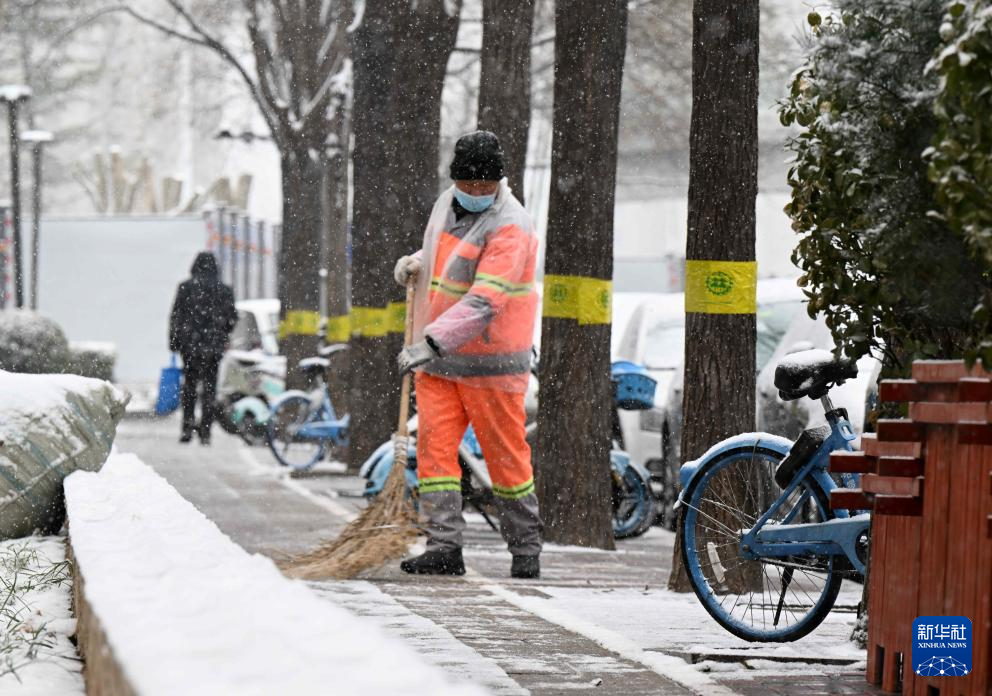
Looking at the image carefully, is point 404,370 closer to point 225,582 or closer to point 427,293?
point 427,293

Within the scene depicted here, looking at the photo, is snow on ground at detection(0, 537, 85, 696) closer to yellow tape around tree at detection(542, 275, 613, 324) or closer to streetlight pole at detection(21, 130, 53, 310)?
yellow tape around tree at detection(542, 275, 613, 324)

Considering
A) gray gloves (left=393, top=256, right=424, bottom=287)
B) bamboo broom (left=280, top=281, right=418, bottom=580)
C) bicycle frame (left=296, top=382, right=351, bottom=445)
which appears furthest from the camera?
bicycle frame (left=296, top=382, right=351, bottom=445)

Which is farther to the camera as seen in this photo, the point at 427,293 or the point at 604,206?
the point at 604,206

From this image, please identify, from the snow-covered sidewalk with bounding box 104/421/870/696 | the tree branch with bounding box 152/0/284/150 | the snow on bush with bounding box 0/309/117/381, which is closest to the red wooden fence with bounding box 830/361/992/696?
the snow-covered sidewalk with bounding box 104/421/870/696

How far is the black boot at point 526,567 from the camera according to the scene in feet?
30.8

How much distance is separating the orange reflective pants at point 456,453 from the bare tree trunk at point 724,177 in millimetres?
941

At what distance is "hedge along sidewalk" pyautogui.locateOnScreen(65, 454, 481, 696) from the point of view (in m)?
3.18

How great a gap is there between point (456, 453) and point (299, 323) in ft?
51.0

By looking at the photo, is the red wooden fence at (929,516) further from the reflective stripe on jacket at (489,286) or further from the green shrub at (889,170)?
the reflective stripe on jacket at (489,286)

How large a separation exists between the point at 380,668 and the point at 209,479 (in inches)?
543

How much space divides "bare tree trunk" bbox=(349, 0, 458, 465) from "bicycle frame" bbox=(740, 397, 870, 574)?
848 centimetres

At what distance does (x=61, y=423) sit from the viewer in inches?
327

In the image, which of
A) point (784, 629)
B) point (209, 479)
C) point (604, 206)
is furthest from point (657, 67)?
point (784, 629)

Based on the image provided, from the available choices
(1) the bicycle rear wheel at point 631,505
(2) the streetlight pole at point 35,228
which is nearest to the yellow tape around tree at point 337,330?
(1) the bicycle rear wheel at point 631,505
